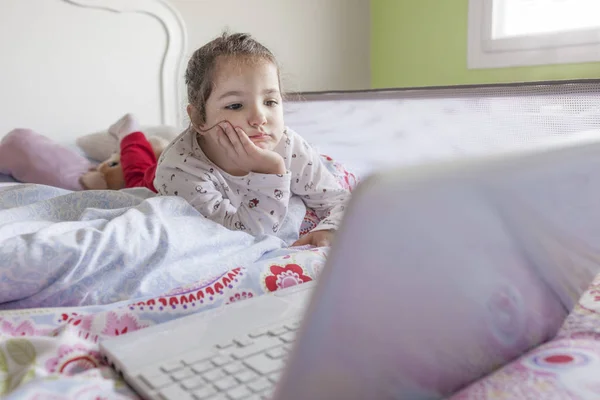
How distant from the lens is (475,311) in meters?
0.32

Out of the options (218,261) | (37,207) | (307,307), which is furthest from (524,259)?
(37,207)

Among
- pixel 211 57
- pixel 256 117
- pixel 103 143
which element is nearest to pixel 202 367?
pixel 256 117

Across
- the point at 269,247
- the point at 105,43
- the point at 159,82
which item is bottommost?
the point at 269,247

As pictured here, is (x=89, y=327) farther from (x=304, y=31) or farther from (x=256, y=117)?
(x=304, y=31)

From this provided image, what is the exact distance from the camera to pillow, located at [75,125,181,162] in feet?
5.43

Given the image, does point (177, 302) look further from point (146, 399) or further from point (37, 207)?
point (37, 207)

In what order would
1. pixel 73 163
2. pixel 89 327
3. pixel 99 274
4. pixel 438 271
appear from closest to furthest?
pixel 438 271 → pixel 89 327 → pixel 99 274 → pixel 73 163

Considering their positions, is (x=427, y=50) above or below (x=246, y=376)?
above

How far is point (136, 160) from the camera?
54.9 inches

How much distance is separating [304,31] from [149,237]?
79.1 inches

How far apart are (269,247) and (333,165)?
527 mm

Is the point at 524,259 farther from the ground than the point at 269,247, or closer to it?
farther from the ground

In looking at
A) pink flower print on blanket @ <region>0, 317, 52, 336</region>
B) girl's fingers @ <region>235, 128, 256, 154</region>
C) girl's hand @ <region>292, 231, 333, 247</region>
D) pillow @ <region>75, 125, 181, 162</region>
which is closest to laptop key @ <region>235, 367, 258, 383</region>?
pink flower print on blanket @ <region>0, 317, 52, 336</region>

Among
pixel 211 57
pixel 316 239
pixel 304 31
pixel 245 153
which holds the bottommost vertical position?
pixel 316 239
